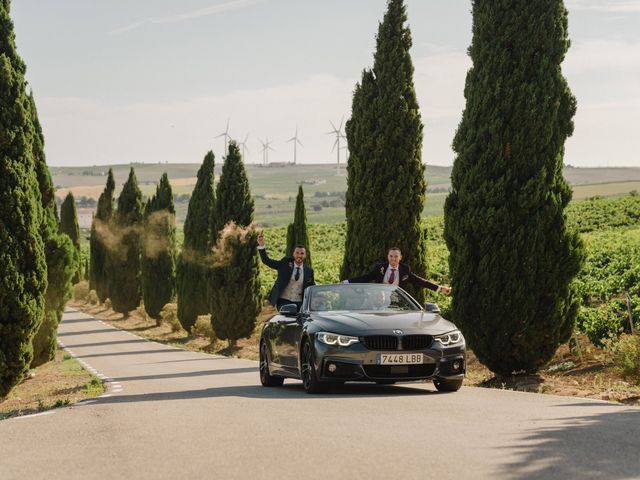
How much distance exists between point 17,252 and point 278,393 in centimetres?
681

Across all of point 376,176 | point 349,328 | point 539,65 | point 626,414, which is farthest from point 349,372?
point 376,176

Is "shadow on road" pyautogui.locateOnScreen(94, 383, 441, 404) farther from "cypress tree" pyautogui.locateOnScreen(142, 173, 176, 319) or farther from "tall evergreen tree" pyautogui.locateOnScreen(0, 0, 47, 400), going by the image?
"cypress tree" pyautogui.locateOnScreen(142, 173, 176, 319)

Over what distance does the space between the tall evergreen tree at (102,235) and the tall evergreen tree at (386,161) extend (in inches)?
1624

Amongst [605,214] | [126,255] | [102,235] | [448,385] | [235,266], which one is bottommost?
[126,255]

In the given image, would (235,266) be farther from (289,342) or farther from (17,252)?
(289,342)

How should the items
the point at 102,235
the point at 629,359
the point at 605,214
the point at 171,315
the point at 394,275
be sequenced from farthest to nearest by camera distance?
1. the point at 605,214
2. the point at 102,235
3. the point at 171,315
4. the point at 394,275
5. the point at 629,359

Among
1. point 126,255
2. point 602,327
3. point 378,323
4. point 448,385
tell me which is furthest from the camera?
point 126,255

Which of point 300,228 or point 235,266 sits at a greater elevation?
point 300,228

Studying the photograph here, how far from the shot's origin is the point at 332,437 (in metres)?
9.35

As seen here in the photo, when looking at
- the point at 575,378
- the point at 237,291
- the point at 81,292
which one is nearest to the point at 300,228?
the point at 237,291

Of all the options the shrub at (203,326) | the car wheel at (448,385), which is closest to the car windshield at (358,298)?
the car wheel at (448,385)

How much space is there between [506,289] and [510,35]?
4.24m

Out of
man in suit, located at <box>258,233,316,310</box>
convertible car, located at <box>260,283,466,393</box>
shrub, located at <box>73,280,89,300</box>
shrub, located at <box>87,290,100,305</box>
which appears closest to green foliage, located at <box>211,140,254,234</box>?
man in suit, located at <box>258,233,316,310</box>

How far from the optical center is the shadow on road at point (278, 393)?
44.9 feet
